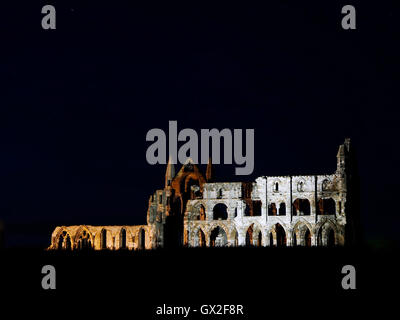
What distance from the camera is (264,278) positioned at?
121 ft

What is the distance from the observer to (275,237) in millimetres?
64562

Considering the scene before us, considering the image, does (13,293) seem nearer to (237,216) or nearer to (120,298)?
(120,298)

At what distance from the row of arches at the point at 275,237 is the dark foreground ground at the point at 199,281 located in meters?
22.2

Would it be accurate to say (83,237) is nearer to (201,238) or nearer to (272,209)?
(201,238)

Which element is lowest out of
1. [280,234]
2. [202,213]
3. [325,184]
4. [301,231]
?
[280,234]

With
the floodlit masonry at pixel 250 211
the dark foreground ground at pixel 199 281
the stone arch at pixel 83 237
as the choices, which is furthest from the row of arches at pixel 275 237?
the dark foreground ground at pixel 199 281

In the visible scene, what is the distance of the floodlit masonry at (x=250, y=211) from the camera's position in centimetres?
6222

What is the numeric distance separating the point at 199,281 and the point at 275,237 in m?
28.7

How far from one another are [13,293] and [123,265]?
590 centimetres

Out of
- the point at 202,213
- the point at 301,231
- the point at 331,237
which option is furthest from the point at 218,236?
the point at 331,237

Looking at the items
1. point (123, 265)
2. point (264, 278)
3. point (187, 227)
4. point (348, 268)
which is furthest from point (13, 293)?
point (187, 227)

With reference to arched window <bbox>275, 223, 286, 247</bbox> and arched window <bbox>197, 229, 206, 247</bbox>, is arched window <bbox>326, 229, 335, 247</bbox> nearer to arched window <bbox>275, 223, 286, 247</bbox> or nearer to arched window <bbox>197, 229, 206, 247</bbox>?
arched window <bbox>275, 223, 286, 247</bbox>

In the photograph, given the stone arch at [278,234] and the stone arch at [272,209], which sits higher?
the stone arch at [272,209]

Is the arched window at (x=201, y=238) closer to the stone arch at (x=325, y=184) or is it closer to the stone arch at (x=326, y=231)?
the stone arch at (x=326, y=231)
